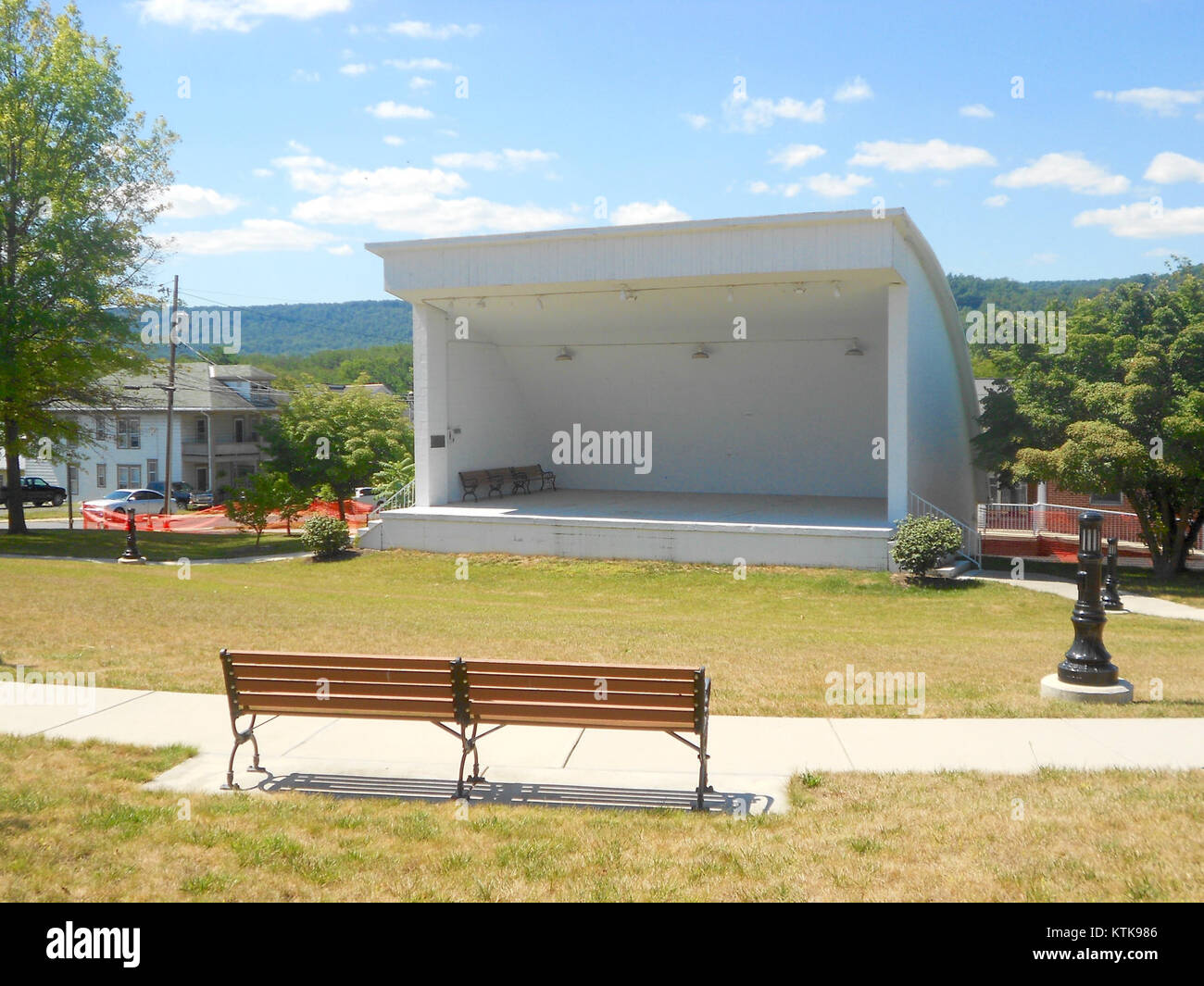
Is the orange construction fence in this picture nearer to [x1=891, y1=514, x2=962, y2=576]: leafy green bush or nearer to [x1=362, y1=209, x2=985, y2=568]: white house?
[x1=362, y1=209, x2=985, y2=568]: white house

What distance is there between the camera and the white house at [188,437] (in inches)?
1924

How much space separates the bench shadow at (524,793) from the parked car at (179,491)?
4347 cm

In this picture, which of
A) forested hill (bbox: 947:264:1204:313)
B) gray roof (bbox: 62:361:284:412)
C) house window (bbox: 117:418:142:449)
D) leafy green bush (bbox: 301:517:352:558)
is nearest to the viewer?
leafy green bush (bbox: 301:517:352:558)

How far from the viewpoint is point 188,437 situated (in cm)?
4953

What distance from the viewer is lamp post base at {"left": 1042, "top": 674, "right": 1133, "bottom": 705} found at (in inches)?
325

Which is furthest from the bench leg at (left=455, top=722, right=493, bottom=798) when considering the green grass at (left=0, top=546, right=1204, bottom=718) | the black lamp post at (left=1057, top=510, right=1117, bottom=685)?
the black lamp post at (left=1057, top=510, right=1117, bottom=685)

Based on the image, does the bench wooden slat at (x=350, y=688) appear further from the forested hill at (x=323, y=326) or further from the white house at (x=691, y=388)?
the forested hill at (x=323, y=326)

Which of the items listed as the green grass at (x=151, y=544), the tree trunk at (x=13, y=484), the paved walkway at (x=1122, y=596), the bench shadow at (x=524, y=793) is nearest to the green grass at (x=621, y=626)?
the paved walkway at (x=1122, y=596)

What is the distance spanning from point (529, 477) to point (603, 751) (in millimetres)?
20447

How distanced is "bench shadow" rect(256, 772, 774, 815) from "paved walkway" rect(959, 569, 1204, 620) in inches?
459

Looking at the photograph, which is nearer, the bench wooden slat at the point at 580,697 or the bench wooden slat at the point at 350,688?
the bench wooden slat at the point at 580,697

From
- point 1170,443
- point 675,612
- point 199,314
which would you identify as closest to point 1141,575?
point 1170,443

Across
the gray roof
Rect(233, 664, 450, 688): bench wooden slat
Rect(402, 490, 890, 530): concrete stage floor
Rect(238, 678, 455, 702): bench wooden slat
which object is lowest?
Rect(238, 678, 455, 702): bench wooden slat
